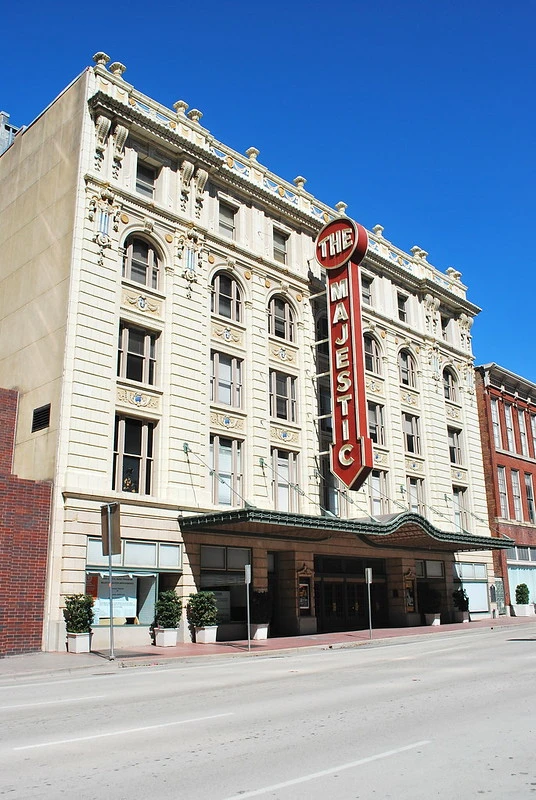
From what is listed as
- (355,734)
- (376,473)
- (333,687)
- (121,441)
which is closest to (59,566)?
(121,441)

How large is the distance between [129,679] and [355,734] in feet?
28.2

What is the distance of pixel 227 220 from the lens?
3350 centimetres

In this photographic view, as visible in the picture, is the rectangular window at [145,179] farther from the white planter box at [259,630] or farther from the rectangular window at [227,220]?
the white planter box at [259,630]

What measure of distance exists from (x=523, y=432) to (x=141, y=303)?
3421 cm

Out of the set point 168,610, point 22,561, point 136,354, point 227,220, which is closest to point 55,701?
point 22,561

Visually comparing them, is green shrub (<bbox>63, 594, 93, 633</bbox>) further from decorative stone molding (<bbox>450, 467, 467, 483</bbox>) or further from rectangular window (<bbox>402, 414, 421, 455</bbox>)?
decorative stone molding (<bbox>450, 467, 467, 483</bbox>)

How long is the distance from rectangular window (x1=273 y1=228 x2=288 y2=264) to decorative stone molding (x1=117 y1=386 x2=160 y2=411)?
11.4 metres

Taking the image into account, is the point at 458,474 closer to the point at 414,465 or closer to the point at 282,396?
the point at 414,465

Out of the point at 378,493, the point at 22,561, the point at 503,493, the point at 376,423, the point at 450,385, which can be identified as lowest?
the point at 22,561

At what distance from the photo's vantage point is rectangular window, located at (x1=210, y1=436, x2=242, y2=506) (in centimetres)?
2934

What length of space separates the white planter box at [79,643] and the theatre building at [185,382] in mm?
401

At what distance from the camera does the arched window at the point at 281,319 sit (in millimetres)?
34375

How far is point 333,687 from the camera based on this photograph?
13.7 meters

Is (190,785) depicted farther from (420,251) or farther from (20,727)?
(420,251)
